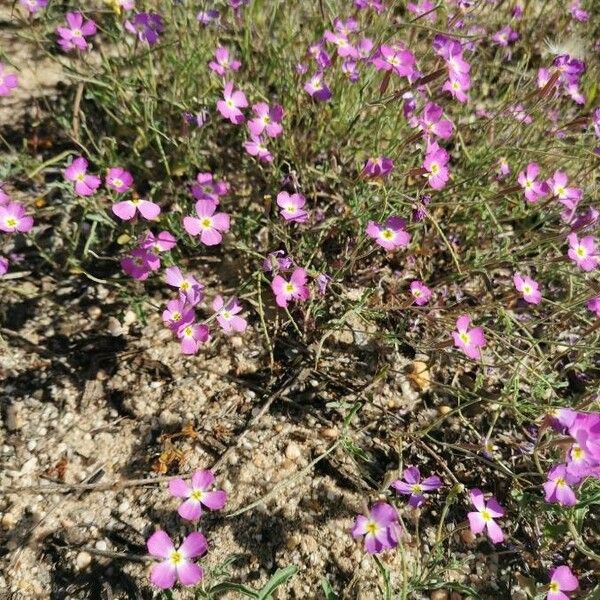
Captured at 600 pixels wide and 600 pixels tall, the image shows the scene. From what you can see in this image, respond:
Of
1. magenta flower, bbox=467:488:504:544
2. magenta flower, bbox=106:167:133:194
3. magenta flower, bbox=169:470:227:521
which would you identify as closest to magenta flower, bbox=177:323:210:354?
magenta flower, bbox=169:470:227:521

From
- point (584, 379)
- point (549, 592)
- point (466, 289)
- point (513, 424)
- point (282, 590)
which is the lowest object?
point (282, 590)

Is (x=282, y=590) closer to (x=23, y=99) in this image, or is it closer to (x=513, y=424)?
(x=513, y=424)

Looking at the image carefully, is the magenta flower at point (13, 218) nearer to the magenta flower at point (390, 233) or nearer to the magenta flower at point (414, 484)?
the magenta flower at point (390, 233)

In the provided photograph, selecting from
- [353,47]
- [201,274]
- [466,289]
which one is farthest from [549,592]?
[353,47]

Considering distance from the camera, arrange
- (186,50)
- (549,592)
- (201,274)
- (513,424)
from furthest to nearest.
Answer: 1. (186,50)
2. (201,274)
3. (513,424)
4. (549,592)

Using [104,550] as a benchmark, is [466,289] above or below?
above

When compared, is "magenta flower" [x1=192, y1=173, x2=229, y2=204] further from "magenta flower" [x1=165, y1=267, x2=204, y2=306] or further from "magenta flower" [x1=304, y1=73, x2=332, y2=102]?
"magenta flower" [x1=304, y1=73, x2=332, y2=102]

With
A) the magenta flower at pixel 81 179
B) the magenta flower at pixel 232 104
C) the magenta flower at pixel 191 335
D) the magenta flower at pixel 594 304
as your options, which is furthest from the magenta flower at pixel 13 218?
the magenta flower at pixel 594 304

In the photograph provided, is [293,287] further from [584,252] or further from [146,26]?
[146,26]
